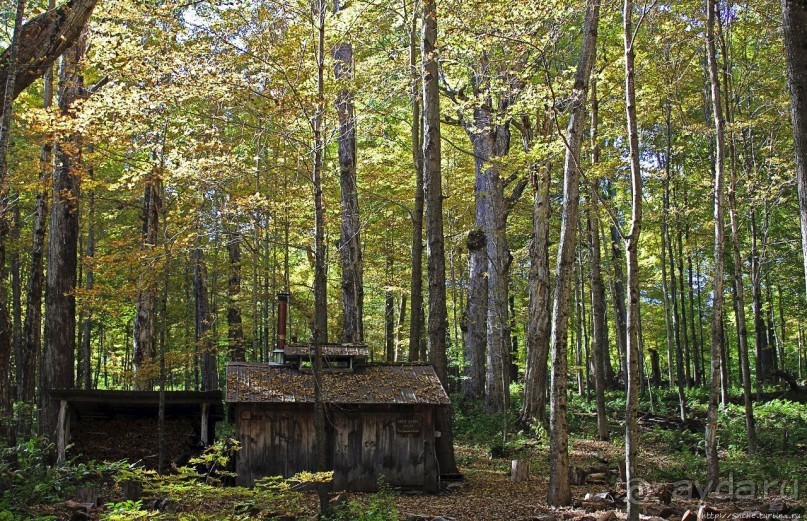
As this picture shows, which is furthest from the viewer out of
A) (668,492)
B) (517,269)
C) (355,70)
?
(517,269)

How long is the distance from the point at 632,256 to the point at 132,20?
9.90 meters

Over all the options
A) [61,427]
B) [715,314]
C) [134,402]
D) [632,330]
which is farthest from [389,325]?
[632,330]

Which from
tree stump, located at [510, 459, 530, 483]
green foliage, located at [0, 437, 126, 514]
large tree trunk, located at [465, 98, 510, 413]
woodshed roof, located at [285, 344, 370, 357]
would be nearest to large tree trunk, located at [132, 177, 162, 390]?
woodshed roof, located at [285, 344, 370, 357]

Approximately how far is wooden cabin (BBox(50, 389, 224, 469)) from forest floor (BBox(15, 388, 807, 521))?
1941 mm

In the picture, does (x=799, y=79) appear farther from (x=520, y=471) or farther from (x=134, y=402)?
(x=134, y=402)

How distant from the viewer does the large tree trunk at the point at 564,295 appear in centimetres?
938

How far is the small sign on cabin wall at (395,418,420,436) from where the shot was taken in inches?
468

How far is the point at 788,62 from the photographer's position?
594 centimetres

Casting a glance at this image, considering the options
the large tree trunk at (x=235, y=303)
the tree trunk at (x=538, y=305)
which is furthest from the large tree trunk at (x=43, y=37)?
the large tree trunk at (x=235, y=303)

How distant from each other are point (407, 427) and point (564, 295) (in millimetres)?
3948

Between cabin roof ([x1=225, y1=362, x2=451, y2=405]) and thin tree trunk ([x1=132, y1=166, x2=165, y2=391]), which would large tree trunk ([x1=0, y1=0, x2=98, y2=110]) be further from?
cabin roof ([x1=225, y1=362, x2=451, y2=405])

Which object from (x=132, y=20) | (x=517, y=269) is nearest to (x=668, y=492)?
(x=132, y=20)

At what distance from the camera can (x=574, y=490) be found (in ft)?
36.1

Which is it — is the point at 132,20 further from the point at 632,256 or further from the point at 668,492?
the point at 668,492
